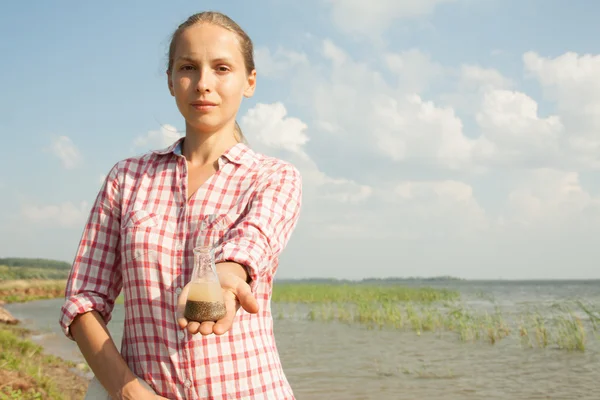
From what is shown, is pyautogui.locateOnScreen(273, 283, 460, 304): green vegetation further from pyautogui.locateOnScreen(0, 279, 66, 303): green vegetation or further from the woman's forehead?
pyautogui.locateOnScreen(0, 279, 66, 303): green vegetation

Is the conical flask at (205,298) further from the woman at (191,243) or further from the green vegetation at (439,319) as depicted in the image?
the green vegetation at (439,319)

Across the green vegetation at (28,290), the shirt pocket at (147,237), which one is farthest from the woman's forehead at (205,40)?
the green vegetation at (28,290)

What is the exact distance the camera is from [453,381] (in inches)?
492

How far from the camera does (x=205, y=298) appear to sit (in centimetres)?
133

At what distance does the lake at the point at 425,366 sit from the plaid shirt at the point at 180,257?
9739 millimetres

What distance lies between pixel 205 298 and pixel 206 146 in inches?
25.9

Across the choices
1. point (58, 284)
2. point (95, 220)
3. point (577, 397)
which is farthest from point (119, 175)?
point (58, 284)

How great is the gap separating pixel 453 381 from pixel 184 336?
39.3 ft

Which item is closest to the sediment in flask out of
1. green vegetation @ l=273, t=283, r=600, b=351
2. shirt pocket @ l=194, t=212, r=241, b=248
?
shirt pocket @ l=194, t=212, r=241, b=248

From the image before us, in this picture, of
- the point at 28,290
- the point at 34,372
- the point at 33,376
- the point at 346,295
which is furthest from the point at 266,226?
the point at 28,290

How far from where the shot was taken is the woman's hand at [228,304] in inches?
52.4

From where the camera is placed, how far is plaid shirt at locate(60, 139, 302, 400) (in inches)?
62.0

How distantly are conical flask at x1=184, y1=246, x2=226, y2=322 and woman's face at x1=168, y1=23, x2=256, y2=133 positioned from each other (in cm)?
58

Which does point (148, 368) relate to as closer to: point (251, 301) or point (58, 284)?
point (251, 301)
